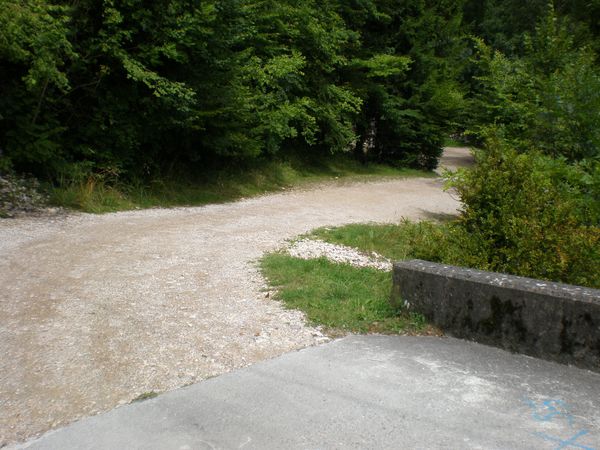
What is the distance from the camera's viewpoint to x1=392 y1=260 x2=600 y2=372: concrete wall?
4.32 metres

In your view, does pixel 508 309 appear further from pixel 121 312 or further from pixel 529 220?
pixel 121 312

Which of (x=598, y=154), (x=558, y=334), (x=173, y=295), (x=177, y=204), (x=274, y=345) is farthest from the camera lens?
(x=177, y=204)

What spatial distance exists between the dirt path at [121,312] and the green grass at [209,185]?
72 cm

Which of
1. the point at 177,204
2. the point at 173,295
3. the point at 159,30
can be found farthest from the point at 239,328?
the point at 159,30

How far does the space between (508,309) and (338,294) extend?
193cm

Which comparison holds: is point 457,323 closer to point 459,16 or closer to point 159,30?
point 159,30

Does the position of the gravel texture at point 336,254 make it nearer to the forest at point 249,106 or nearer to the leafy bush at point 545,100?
the forest at point 249,106

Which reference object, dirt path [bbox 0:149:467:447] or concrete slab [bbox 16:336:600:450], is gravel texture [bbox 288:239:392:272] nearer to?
dirt path [bbox 0:149:467:447]

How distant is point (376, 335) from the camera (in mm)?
5008

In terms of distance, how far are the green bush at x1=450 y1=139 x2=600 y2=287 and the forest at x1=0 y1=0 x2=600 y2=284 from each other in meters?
0.01

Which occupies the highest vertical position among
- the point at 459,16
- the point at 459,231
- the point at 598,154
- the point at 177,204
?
the point at 459,16

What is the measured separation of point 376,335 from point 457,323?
27.1 inches

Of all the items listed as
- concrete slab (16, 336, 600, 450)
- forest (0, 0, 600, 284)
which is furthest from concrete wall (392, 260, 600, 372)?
forest (0, 0, 600, 284)

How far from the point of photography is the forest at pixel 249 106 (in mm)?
6090
